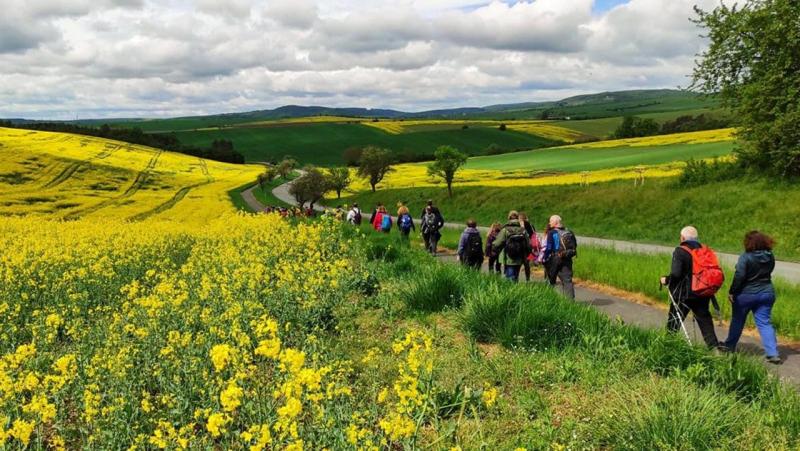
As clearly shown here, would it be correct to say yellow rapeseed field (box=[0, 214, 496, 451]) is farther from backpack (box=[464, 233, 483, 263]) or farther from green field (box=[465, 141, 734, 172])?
green field (box=[465, 141, 734, 172])

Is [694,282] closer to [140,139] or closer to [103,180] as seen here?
[103,180]

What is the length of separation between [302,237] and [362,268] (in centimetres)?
343

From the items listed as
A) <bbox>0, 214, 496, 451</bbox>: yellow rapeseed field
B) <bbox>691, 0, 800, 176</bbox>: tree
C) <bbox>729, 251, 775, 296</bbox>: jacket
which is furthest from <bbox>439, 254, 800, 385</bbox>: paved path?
<bbox>691, 0, 800, 176</bbox>: tree

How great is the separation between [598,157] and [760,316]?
54917 millimetres

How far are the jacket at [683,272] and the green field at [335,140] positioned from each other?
89531 mm

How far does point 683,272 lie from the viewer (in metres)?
7.10

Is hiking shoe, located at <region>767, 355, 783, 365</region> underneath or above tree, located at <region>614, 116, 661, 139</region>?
underneath

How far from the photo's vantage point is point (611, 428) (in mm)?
3971

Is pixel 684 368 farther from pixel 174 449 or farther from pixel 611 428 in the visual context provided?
pixel 174 449

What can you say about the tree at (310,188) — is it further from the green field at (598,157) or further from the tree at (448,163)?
the green field at (598,157)

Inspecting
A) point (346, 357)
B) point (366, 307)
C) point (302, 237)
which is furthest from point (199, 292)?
point (302, 237)

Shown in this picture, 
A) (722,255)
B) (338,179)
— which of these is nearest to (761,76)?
(722,255)

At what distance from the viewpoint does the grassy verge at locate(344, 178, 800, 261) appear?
19.4 meters

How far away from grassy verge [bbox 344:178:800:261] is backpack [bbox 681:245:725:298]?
1290 centimetres
